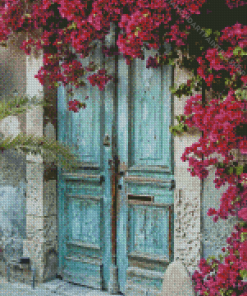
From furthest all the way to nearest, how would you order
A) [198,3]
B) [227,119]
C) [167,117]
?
[167,117] → [198,3] → [227,119]

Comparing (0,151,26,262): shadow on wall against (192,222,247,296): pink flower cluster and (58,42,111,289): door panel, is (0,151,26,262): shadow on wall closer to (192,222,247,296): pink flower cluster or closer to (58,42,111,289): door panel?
(58,42,111,289): door panel

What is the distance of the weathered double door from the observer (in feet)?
12.2

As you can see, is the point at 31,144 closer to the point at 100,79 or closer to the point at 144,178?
the point at 100,79

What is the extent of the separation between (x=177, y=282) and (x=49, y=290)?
1488 mm

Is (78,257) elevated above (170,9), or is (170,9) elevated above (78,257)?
(170,9)

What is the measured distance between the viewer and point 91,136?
4141 mm

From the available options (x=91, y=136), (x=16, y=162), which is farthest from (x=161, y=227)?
(x=16, y=162)

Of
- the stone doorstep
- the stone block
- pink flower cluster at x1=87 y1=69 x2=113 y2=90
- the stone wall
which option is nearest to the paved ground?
the stone doorstep

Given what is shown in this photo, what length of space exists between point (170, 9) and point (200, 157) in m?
1.20

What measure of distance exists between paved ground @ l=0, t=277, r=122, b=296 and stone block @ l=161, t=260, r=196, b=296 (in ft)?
2.87

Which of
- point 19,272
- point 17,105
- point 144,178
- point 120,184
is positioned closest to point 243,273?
point 144,178

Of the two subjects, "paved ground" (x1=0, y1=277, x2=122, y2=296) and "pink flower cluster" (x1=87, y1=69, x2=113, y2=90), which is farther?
"paved ground" (x1=0, y1=277, x2=122, y2=296)

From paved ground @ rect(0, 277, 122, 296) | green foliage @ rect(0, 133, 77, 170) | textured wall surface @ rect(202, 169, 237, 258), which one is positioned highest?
green foliage @ rect(0, 133, 77, 170)

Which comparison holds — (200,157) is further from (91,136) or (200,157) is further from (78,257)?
(78,257)
